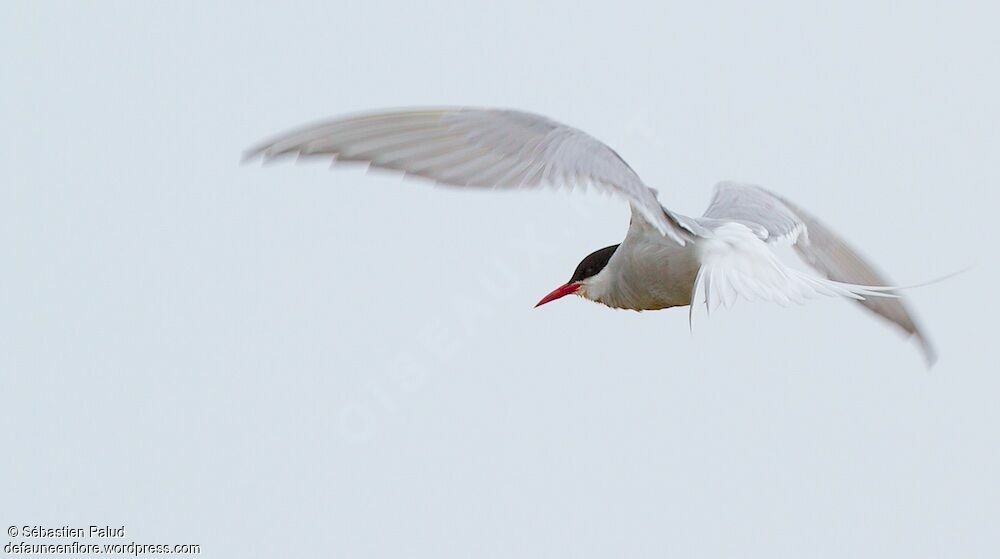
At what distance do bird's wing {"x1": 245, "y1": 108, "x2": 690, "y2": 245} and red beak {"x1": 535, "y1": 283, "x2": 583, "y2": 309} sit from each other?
1013mm

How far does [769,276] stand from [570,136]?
0.69 m

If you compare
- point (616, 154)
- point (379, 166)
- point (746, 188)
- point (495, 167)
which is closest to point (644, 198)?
point (616, 154)

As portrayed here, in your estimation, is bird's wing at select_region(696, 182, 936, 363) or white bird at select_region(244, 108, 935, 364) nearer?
white bird at select_region(244, 108, 935, 364)

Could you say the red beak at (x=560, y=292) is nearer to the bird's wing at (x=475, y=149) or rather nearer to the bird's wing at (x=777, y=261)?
the bird's wing at (x=777, y=261)

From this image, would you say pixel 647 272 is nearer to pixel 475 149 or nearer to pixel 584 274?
pixel 584 274

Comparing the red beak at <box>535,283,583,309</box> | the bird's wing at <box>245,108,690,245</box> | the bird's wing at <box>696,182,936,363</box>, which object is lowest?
the red beak at <box>535,283,583,309</box>

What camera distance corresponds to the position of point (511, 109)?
3.38m

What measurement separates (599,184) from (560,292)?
1.32m

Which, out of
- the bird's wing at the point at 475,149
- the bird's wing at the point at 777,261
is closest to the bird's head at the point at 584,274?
the bird's wing at the point at 777,261

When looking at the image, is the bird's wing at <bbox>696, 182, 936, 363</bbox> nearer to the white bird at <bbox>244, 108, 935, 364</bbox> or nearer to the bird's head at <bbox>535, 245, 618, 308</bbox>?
the white bird at <bbox>244, 108, 935, 364</bbox>

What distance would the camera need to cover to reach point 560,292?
4.41m

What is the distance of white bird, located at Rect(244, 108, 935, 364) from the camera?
3.17 metres

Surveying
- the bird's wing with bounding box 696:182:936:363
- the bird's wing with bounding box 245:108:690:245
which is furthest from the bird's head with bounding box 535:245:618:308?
the bird's wing with bounding box 245:108:690:245

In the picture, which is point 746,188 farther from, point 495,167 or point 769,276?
point 495,167
